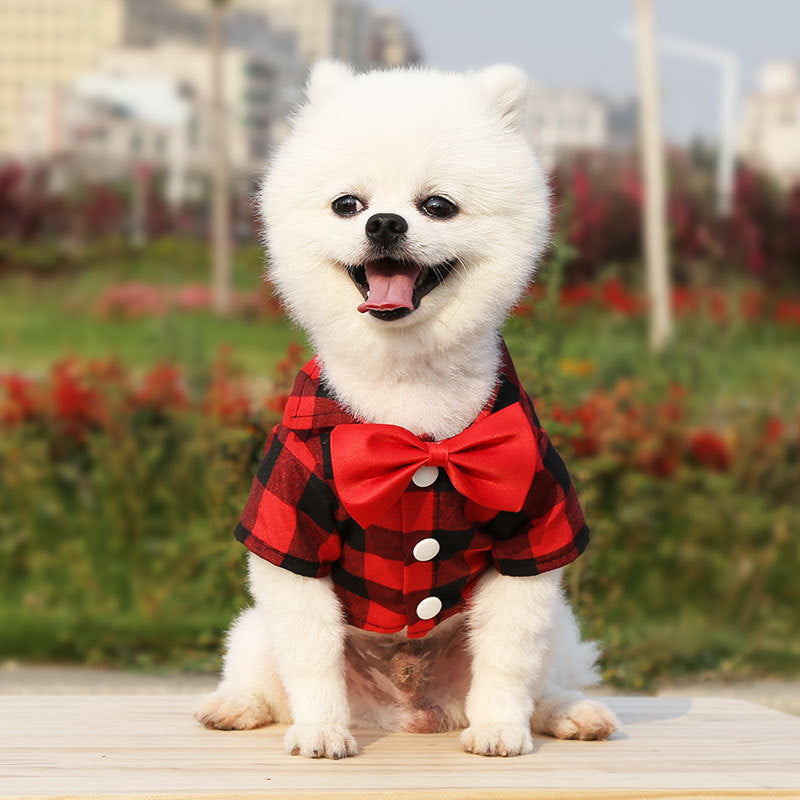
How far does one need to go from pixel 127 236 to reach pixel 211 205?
872 millimetres

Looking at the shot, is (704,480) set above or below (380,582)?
below

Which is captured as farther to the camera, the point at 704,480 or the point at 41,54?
the point at 41,54

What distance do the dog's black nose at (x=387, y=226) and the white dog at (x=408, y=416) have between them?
0.01 m

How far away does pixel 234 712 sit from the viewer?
8.09 ft

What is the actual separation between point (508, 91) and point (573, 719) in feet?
4.11

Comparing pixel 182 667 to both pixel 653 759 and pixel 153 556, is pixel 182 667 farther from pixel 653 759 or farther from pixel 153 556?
pixel 653 759

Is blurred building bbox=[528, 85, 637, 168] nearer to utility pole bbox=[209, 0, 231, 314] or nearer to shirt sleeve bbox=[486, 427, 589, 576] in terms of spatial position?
utility pole bbox=[209, 0, 231, 314]

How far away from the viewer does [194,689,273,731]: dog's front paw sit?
2468 mm

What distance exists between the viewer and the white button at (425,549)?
2.16 m

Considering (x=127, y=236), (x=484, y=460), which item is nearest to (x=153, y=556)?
(x=484, y=460)

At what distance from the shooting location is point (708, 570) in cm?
543

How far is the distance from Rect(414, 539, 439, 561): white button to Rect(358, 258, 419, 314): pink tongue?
424 millimetres

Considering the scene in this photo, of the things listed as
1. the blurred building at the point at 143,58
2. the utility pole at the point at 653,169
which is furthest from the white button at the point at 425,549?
the blurred building at the point at 143,58

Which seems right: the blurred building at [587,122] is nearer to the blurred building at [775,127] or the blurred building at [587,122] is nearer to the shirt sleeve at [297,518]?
the blurred building at [775,127]
